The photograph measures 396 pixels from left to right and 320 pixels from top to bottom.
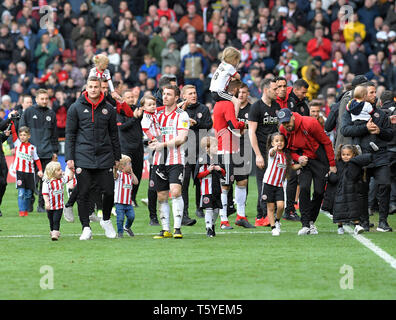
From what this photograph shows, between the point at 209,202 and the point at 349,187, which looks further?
the point at 349,187

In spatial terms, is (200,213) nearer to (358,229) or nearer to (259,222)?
(259,222)

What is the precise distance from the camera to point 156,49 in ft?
96.7

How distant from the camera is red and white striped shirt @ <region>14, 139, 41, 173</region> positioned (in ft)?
56.9

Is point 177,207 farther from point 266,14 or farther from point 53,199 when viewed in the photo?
point 266,14

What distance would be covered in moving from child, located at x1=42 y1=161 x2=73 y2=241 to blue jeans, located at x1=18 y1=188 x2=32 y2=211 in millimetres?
3891

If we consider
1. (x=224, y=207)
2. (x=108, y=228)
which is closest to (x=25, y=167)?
(x=224, y=207)

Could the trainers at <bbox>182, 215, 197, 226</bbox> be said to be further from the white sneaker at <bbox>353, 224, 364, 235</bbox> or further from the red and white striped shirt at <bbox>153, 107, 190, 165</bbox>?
the white sneaker at <bbox>353, 224, 364, 235</bbox>

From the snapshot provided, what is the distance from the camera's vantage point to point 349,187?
43.8 feet

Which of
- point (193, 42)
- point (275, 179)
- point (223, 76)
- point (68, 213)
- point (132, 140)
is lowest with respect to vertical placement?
point (68, 213)

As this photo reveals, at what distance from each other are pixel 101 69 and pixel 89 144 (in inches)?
96.2

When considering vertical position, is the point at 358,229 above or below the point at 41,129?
below

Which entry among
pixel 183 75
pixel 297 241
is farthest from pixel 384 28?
pixel 297 241

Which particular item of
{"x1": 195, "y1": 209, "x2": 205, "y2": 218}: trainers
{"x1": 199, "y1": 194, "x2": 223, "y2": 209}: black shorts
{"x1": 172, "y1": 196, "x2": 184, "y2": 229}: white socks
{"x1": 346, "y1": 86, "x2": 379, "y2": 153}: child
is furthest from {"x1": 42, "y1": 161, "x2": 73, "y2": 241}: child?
{"x1": 346, "y1": 86, "x2": 379, "y2": 153}: child

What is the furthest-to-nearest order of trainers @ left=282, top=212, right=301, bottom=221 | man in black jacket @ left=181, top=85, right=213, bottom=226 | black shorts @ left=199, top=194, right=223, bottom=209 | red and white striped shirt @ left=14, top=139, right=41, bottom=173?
red and white striped shirt @ left=14, top=139, right=41, bottom=173
trainers @ left=282, top=212, right=301, bottom=221
man in black jacket @ left=181, top=85, right=213, bottom=226
black shorts @ left=199, top=194, right=223, bottom=209
